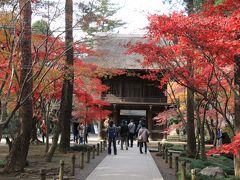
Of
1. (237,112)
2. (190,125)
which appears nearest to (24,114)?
(237,112)

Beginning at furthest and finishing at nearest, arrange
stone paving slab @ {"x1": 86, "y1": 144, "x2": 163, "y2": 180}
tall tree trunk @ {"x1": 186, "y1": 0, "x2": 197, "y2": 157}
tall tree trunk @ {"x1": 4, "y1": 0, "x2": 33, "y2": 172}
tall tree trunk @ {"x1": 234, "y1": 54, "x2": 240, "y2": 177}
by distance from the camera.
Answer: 1. tall tree trunk @ {"x1": 186, "y1": 0, "x2": 197, "y2": 157}
2. tall tree trunk @ {"x1": 4, "y1": 0, "x2": 33, "y2": 172}
3. stone paving slab @ {"x1": 86, "y1": 144, "x2": 163, "y2": 180}
4. tall tree trunk @ {"x1": 234, "y1": 54, "x2": 240, "y2": 177}

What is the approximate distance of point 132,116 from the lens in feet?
140

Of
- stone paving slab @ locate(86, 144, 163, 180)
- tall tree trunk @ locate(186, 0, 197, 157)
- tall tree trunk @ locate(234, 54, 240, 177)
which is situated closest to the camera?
tall tree trunk @ locate(234, 54, 240, 177)

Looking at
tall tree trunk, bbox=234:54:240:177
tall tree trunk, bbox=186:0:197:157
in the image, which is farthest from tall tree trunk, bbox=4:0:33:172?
tall tree trunk, bbox=186:0:197:157

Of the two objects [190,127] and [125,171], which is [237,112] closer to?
[125,171]

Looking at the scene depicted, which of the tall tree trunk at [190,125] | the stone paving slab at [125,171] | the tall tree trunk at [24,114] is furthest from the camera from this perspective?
the tall tree trunk at [190,125]

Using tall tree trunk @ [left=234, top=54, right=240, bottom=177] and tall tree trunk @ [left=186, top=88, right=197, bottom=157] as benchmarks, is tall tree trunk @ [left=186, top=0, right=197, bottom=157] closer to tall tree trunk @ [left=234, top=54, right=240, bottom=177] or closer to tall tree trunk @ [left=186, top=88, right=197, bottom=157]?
tall tree trunk @ [left=186, top=88, right=197, bottom=157]

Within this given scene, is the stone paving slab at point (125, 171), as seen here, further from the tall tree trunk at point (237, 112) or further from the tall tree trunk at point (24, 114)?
the tall tree trunk at point (24, 114)

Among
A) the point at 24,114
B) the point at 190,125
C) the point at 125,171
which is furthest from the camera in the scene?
the point at 190,125

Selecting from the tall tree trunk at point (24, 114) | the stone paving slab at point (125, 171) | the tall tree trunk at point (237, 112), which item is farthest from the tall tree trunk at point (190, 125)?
the tall tree trunk at point (24, 114)

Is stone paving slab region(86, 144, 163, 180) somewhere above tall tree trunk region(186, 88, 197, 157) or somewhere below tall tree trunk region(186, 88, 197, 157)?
below

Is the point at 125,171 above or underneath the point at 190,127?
underneath

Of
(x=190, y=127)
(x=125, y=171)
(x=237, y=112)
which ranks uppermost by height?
(x=237, y=112)

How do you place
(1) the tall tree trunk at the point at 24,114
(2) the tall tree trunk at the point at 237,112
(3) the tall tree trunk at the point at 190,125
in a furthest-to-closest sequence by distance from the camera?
(3) the tall tree trunk at the point at 190,125 < (1) the tall tree trunk at the point at 24,114 < (2) the tall tree trunk at the point at 237,112
